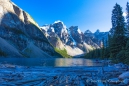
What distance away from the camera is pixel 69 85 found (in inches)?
495

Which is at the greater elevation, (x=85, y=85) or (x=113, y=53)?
(x=113, y=53)

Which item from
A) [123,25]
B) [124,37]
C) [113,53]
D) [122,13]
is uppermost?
[122,13]

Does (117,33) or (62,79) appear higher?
(117,33)

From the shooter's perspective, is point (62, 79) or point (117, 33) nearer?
point (62, 79)

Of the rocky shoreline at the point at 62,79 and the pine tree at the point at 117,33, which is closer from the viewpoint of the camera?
the rocky shoreline at the point at 62,79

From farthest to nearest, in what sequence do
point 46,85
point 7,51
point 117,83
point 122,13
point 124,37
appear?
point 7,51 < point 122,13 < point 124,37 < point 117,83 < point 46,85

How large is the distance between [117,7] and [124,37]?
13.8 metres

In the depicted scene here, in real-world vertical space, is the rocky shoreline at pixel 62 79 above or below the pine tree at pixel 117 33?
below

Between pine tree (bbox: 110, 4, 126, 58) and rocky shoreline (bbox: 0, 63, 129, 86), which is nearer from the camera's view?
rocky shoreline (bbox: 0, 63, 129, 86)

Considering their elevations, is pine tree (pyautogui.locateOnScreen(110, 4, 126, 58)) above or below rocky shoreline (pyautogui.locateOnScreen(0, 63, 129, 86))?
above

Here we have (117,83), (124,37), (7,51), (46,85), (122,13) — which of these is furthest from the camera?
(7,51)

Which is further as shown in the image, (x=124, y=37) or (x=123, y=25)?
(x=123, y=25)

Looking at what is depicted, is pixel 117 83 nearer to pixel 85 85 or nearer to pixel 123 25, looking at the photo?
pixel 85 85

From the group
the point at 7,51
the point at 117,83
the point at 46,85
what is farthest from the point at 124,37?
the point at 7,51
